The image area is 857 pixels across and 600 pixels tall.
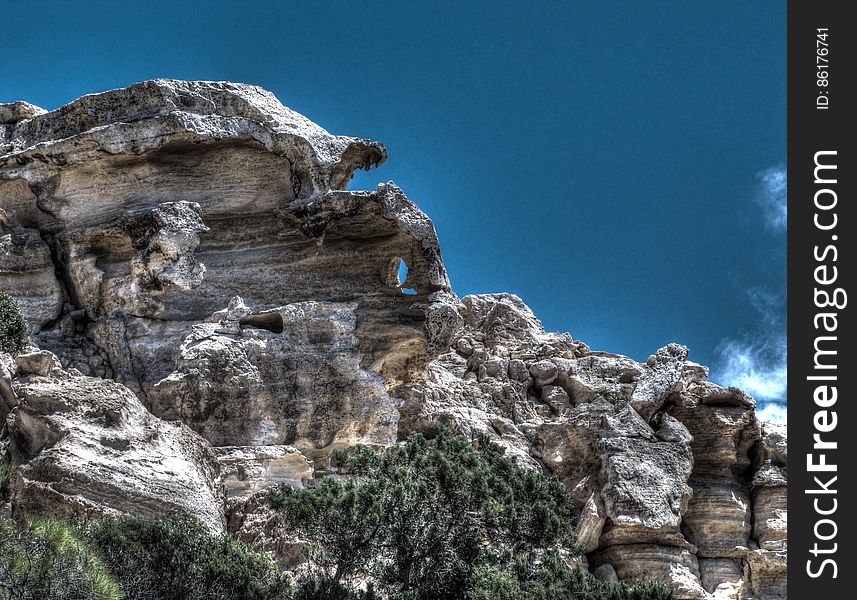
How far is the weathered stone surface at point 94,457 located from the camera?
21703 millimetres

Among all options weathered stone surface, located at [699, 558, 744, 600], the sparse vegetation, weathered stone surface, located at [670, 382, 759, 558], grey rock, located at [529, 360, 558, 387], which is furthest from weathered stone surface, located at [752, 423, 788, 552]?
the sparse vegetation

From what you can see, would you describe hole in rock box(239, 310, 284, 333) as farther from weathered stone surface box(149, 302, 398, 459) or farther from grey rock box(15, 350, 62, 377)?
grey rock box(15, 350, 62, 377)

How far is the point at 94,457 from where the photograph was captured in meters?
22.5

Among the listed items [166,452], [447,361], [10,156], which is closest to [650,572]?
[447,361]

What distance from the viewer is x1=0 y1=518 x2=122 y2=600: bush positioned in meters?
14.6

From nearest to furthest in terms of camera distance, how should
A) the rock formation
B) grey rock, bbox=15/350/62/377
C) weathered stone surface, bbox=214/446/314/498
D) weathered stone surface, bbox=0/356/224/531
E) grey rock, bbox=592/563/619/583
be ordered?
weathered stone surface, bbox=0/356/224/531 → grey rock, bbox=15/350/62/377 → weathered stone surface, bbox=214/446/314/498 → the rock formation → grey rock, bbox=592/563/619/583

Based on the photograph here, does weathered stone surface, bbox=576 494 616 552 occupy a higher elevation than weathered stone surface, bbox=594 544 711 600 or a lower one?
higher

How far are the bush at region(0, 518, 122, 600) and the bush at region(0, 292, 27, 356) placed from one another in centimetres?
1206

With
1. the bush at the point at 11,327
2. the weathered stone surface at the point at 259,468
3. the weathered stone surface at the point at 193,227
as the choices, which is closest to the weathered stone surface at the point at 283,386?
the weathered stone surface at the point at 259,468

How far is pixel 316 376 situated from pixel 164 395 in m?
4.35

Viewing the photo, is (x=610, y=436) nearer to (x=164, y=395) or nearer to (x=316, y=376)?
(x=316, y=376)

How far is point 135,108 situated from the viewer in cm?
3256

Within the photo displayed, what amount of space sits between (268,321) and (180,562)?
36.4ft

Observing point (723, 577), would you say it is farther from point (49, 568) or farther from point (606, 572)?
point (49, 568)
